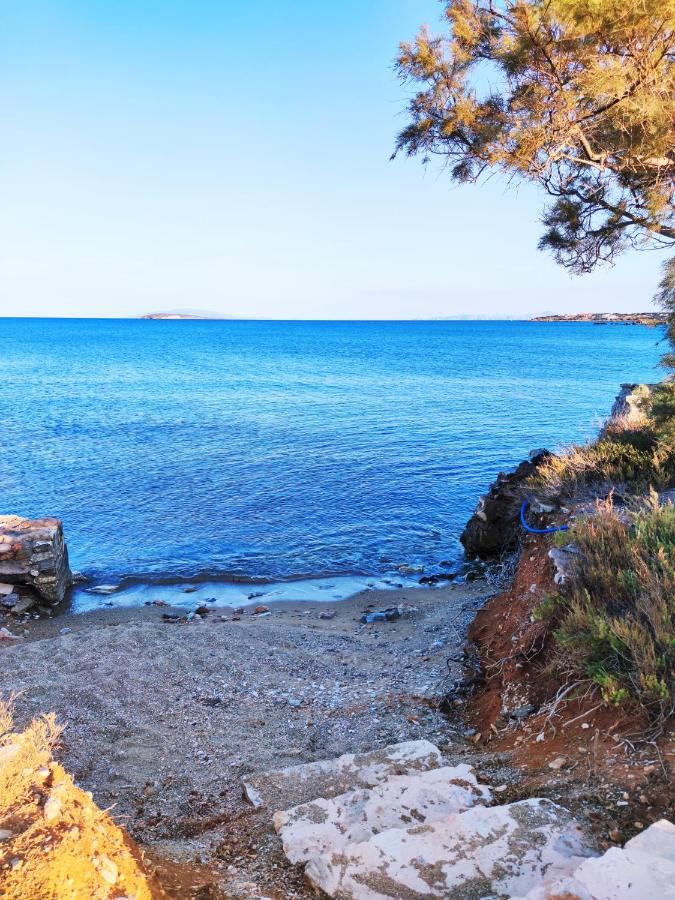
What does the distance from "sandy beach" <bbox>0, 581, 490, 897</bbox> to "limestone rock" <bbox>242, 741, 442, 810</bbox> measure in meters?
0.22

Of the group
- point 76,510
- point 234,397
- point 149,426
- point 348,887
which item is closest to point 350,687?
point 348,887

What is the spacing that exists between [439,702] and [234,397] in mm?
36664

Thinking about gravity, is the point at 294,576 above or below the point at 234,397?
below

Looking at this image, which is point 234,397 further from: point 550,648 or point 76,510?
point 550,648

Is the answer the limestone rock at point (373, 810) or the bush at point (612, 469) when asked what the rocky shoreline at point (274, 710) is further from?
the bush at point (612, 469)

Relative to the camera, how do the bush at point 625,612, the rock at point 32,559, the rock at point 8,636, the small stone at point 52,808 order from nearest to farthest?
1. the small stone at point 52,808
2. the bush at point 625,612
3. the rock at point 8,636
4. the rock at point 32,559

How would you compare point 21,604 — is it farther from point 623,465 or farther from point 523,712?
point 623,465

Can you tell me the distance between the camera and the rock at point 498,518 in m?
14.4

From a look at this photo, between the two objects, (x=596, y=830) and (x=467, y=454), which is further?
(x=467, y=454)

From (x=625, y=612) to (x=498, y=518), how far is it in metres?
9.60

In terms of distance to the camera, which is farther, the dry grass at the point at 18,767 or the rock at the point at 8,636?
the rock at the point at 8,636

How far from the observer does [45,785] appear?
142 inches

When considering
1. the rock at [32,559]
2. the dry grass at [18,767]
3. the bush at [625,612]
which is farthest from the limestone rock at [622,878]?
the rock at [32,559]

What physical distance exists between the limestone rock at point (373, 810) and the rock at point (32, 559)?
10.6 m
